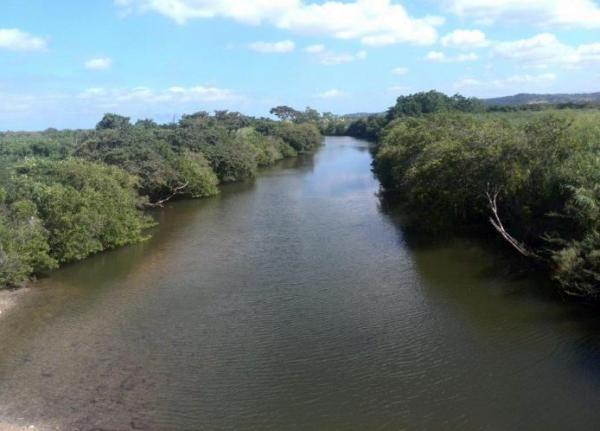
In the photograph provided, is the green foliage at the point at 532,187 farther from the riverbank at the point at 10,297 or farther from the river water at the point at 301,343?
the riverbank at the point at 10,297

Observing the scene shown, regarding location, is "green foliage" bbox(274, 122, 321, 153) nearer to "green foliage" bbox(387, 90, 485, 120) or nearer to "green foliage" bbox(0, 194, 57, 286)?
"green foliage" bbox(387, 90, 485, 120)

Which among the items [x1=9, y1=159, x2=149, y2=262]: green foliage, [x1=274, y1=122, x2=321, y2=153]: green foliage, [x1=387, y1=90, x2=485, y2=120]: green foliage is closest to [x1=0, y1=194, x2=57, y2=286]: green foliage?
[x1=9, y1=159, x2=149, y2=262]: green foliage

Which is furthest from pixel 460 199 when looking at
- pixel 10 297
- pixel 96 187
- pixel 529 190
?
pixel 10 297

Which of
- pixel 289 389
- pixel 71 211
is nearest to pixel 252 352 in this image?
pixel 289 389

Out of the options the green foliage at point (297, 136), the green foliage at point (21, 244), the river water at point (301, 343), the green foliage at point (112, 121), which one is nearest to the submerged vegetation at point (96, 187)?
the green foliage at point (21, 244)

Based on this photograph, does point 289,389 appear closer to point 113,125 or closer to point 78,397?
point 78,397

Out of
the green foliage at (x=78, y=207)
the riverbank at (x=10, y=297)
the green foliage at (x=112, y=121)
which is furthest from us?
the green foliage at (x=112, y=121)

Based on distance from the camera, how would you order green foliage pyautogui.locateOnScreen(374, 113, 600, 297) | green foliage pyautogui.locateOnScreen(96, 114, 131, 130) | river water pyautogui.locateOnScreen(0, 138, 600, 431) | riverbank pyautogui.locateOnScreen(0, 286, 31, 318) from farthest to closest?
1. green foliage pyautogui.locateOnScreen(96, 114, 131, 130)
2. riverbank pyautogui.locateOnScreen(0, 286, 31, 318)
3. green foliage pyautogui.locateOnScreen(374, 113, 600, 297)
4. river water pyautogui.locateOnScreen(0, 138, 600, 431)
